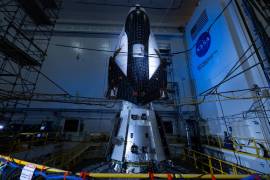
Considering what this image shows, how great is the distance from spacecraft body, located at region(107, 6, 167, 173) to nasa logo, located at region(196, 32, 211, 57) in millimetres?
6031

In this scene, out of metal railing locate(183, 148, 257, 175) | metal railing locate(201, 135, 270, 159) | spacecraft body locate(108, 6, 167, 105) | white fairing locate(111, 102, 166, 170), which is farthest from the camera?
metal railing locate(183, 148, 257, 175)

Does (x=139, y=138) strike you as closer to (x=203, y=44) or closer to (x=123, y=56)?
(x=123, y=56)

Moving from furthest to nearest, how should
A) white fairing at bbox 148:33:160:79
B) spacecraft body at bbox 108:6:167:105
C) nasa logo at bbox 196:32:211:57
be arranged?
nasa logo at bbox 196:32:211:57, white fairing at bbox 148:33:160:79, spacecraft body at bbox 108:6:167:105

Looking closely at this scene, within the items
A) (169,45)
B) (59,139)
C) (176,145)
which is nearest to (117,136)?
(176,145)

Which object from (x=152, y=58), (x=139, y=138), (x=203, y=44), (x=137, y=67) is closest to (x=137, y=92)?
(x=137, y=67)

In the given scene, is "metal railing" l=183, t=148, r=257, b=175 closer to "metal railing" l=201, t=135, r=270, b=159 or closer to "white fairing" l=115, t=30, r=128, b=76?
"metal railing" l=201, t=135, r=270, b=159

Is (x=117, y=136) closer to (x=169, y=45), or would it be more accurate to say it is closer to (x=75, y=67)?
(x=75, y=67)

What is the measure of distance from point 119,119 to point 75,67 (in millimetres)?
9347

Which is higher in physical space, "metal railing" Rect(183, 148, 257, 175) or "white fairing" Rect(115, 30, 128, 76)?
"white fairing" Rect(115, 30, 128, 76)

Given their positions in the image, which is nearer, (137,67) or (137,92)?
(137,92)

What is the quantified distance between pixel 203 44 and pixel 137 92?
8425mm

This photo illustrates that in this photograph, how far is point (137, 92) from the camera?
430 cm

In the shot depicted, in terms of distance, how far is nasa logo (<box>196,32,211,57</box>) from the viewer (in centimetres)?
899

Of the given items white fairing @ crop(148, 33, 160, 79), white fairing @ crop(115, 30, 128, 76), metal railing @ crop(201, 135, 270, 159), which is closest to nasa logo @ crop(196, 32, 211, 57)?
white fairing @ crop(148, 33, 160, 79)
